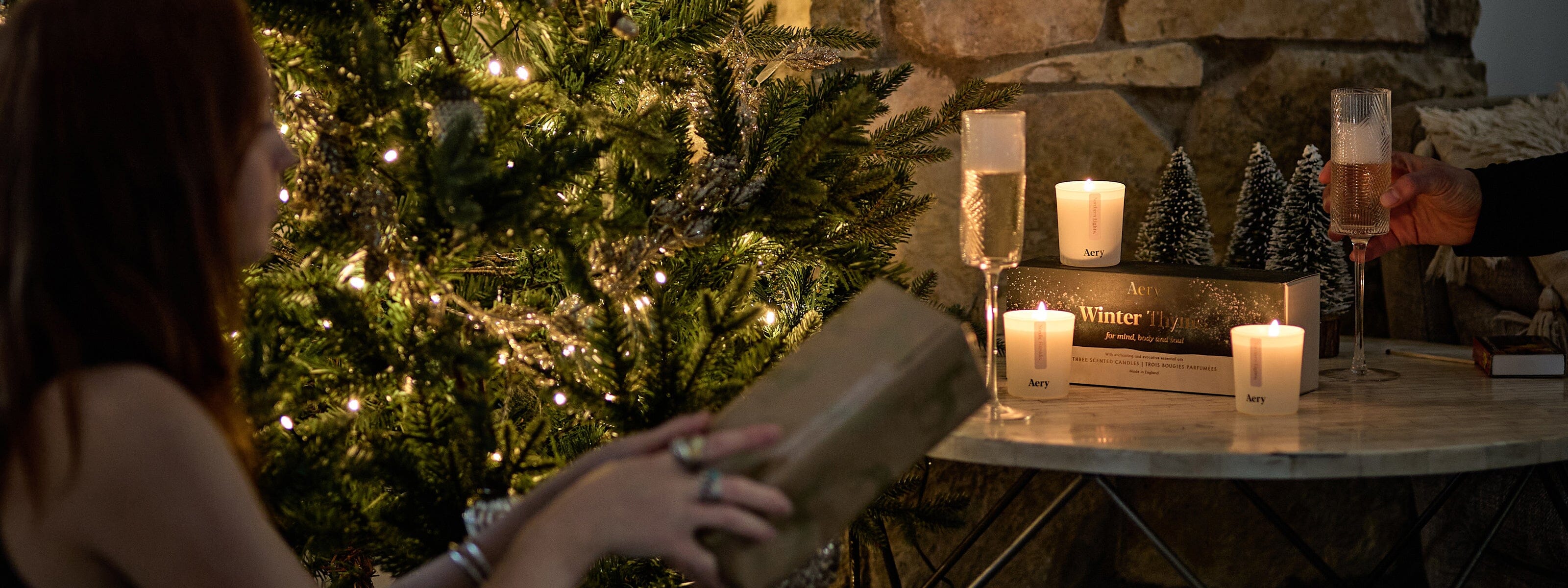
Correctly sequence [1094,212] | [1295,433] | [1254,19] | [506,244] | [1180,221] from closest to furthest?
[506,244]
[1295,433]
[1094,212]
[1180,221]
[1254,19]

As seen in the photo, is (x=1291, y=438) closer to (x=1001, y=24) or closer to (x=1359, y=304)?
(x=1359, y=304)

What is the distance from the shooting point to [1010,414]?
1.21 m

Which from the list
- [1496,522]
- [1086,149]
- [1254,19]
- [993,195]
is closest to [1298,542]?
[1496,522]

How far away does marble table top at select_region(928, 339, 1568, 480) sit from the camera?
41.0 inches

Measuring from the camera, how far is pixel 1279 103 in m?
1.75

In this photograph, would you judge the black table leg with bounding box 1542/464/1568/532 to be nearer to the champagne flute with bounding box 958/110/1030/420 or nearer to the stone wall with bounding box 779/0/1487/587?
the stone wall with bounding box 779/0/1487/587

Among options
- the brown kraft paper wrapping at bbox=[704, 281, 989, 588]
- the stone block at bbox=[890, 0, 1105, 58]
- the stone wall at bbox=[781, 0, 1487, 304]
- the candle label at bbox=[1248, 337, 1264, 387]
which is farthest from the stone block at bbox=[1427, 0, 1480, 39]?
the brown kraft paper wrapping at bbox=[704, 281, 989, 588]

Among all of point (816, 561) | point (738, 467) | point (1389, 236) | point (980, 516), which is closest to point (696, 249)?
point (816, 561)

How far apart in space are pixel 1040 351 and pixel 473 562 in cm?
71

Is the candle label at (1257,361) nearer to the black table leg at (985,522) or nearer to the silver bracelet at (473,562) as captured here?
the black table leg at (985,522)

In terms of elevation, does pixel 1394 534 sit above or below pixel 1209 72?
below

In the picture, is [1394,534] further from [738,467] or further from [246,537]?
[246,537]

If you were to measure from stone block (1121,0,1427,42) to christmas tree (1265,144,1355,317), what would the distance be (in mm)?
255

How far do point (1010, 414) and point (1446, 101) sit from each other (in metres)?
1.04
